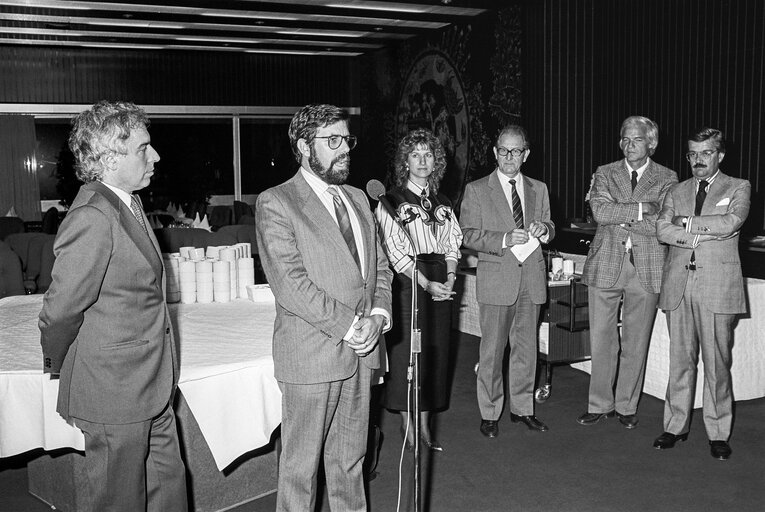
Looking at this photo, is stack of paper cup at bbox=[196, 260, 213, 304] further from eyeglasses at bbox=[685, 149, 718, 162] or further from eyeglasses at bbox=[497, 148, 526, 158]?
eyeglasses at bbox=[685, 149, 718, 162]

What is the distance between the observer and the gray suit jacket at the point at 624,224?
14.8ft

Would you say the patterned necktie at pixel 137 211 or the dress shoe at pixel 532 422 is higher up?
the patterned necktie at pixel 137 211

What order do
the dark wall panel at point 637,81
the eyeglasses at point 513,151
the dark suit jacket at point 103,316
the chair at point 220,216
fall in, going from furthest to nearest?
the chair at point 220,216 < the dark wall panel at point 637,81 < the eyeglasses at point 513,151 < the dark suit jacket at point 103,316

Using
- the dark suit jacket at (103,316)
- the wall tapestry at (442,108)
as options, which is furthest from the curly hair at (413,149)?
the wall tapestry at (442,108)

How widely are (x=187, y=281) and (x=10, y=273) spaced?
6.22ft

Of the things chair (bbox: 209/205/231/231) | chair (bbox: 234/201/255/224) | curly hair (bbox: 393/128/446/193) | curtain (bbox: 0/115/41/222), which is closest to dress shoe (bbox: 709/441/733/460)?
curly hair (bbox: 393/128/446/193)

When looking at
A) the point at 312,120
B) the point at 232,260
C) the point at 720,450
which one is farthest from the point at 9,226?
the point at 720,450

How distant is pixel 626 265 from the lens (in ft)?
15.1

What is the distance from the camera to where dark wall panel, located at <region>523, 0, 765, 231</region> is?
6078 millimetres

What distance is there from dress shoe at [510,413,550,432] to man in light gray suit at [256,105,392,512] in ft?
6.85

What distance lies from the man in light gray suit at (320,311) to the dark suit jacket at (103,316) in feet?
1.40

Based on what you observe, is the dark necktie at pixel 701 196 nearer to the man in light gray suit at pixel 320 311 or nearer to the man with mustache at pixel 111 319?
the man in light gray suit at pixel 320 311

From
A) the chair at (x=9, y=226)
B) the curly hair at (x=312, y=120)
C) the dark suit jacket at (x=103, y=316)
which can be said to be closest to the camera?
the dark suit jacket at (x=103, y=316)

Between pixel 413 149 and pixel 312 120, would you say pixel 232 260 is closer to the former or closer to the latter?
pixel 413 149
